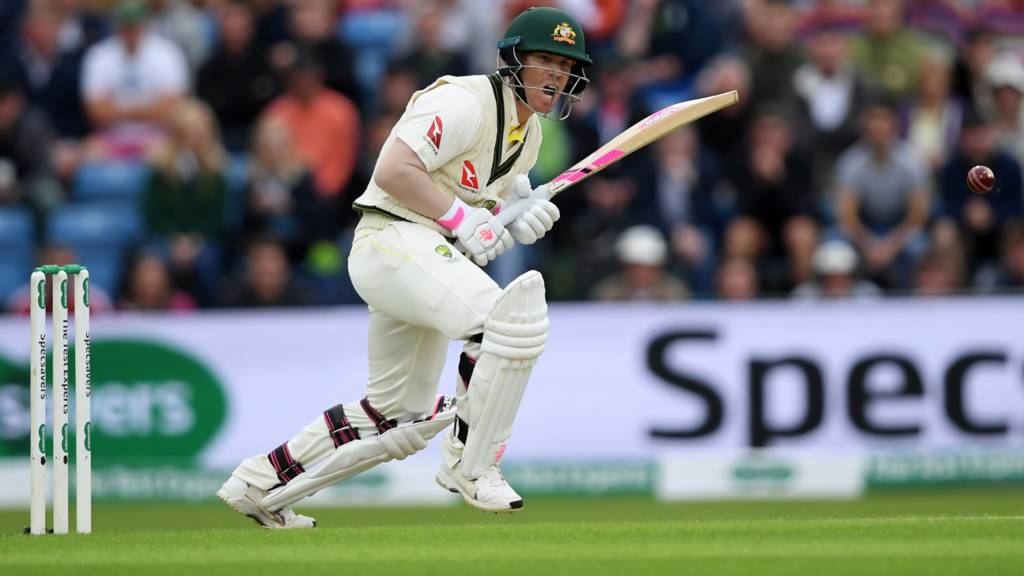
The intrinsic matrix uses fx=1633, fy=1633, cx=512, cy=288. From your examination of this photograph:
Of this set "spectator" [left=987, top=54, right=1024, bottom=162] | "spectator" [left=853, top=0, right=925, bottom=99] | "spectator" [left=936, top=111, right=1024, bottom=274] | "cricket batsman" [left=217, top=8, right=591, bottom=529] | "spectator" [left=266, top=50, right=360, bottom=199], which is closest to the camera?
"cricket batsman" [left=217, top=8, right=591, bottom=529]

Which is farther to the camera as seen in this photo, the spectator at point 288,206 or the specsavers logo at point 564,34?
the spectator at point 288,206

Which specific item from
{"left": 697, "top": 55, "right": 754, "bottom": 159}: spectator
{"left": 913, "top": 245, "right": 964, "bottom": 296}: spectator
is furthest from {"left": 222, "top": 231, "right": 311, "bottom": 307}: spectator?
{"left": 913, "top": 245, "right": 964, "bottom": 296}: spectator

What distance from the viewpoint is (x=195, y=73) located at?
11.1 meters

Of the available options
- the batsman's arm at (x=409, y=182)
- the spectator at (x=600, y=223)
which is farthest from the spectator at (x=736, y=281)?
the batsman's arm at (x=409, y=182)

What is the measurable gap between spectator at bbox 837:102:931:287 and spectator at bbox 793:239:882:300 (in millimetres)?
449

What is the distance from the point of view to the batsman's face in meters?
5.63

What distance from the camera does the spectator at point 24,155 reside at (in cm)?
1055

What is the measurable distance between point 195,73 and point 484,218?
6.06m

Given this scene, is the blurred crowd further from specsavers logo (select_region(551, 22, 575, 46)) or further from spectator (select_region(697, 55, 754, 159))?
specsavers logo (select_region(551, 22, 575, 46))

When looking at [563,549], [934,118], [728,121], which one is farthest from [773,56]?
[563,549]

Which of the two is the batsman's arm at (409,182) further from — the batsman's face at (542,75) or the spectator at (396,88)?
the spectator at (396,88)

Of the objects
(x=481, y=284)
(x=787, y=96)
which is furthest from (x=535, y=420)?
(x=481, y=284)

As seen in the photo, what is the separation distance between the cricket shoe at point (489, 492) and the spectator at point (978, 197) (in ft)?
17.1

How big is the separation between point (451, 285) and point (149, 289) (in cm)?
470
